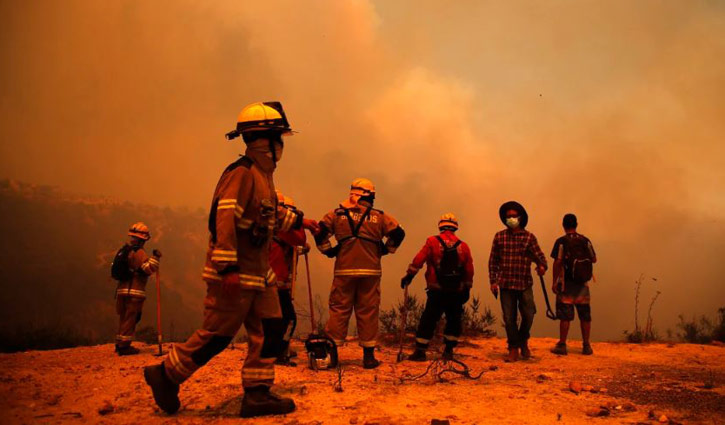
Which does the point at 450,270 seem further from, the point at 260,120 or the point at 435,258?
the point at 260,120

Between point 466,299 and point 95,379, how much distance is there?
18.2ft

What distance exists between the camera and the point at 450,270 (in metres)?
8.68

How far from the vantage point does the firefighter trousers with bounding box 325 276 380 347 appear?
787 centimetres

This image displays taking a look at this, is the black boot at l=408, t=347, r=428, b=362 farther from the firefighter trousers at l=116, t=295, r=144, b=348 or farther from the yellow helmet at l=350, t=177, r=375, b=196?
the firefighter trousers at l=116, t=295, r=144, b=348

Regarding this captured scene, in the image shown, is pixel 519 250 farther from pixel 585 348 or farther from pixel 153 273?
pixel 153 273

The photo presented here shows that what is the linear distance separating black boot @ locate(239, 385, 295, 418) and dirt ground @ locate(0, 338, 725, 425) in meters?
0.08

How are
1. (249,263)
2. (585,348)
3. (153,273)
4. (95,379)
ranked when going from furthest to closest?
(585,348), (153,273), (95,379), (249,263)

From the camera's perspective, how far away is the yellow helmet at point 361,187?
8.12 meters

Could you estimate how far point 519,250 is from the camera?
8.96 metres

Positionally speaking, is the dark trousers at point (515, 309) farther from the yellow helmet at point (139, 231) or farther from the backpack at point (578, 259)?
the yellow helmet at point (139, 231)

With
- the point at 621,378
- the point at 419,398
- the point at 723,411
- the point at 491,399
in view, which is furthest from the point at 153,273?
the point at 723,411

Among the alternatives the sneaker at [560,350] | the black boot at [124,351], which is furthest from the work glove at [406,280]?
the black boot at [124,351]

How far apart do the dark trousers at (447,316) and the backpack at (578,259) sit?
7.89ft

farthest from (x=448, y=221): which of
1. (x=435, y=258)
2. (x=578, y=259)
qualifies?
(x=578, y=259)
